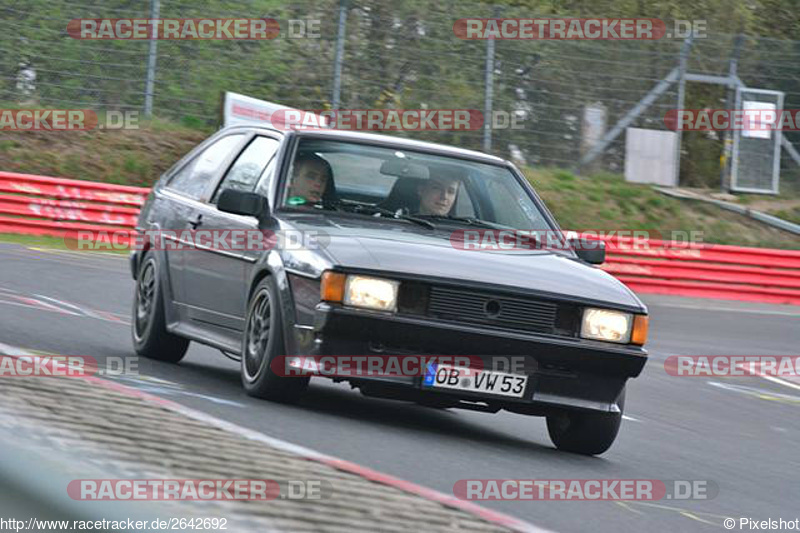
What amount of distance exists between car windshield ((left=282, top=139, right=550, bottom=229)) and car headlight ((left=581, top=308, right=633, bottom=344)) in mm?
1216

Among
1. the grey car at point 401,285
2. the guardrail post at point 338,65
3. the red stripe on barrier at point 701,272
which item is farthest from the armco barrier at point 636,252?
the grey car at point 401,285

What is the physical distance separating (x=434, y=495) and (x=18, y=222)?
722 inches

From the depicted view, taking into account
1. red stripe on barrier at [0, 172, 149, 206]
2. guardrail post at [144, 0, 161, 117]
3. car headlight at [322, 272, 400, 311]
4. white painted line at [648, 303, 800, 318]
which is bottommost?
white painted line at [648, 303, 800, 318]

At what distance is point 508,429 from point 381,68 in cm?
1837

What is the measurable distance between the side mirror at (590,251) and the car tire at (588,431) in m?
0.96

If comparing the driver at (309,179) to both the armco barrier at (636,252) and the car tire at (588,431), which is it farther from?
the armco barrier at (636,252)

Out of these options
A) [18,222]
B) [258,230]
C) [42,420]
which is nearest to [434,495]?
[42,420]

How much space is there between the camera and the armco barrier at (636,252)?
2216 centimetres

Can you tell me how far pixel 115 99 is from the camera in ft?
83.6

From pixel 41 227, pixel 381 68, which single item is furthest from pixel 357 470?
pixel 381 68

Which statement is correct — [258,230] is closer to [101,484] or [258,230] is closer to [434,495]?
[434,495]

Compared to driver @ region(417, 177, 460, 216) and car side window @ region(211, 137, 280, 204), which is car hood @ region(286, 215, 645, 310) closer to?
driver @ region(417, 177, 460, 216)

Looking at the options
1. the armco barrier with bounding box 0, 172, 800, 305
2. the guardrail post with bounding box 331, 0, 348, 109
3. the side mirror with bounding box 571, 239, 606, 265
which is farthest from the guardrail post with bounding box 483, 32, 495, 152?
the side mirror with bounding box 571, 239, 606, 265

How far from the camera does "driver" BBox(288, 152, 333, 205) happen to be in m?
8.09
